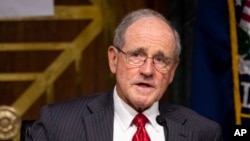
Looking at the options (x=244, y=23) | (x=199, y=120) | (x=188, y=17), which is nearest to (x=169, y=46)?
(x=199, y=120)

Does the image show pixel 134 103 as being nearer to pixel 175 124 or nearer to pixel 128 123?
pixel 128 123

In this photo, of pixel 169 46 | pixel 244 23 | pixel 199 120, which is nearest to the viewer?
pixel 169 46

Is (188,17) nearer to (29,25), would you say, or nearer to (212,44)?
(212,44)

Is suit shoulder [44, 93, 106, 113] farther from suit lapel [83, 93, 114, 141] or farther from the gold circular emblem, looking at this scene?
the gold circular emblem

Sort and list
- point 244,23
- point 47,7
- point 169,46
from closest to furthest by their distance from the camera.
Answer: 1. point 169,46
2. point 244,23
3. point 47,7

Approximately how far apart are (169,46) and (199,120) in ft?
1.05

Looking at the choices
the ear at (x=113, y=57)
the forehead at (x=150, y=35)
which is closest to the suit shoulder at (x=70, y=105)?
the ear at (x=113, y=57)

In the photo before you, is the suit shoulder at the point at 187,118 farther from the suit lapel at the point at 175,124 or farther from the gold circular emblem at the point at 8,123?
the gold circular emblem at the point at 8,123

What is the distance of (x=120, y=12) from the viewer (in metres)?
2.99

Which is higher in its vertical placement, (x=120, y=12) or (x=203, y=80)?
(x=120, y=12)

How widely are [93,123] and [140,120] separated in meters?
Answer: 0.14

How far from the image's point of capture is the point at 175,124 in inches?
76.0

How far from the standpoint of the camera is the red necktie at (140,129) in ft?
5.96

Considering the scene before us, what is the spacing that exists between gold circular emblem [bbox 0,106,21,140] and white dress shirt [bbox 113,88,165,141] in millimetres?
1179
